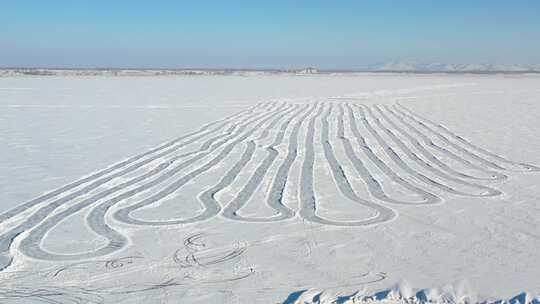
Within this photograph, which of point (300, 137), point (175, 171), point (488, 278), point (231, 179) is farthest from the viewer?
point (300, 137)

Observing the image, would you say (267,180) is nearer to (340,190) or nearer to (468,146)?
(340,190)

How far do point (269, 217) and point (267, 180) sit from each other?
5.21ft

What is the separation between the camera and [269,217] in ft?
17.3

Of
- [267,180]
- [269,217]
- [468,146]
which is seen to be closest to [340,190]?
[267,180]

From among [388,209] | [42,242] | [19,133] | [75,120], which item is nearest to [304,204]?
[388,209]

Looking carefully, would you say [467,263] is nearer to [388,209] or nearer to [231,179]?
[388,209]

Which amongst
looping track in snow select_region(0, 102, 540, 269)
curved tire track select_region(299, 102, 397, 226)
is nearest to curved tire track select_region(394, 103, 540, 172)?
looping track in snow select_region(0, 102, 540, 269)

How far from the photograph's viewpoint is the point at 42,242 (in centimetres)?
454

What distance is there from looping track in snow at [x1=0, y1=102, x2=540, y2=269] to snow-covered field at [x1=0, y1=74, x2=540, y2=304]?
0.03m

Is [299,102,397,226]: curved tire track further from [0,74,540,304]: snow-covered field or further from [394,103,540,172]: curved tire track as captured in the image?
[394,103,540,172]: curved tire track

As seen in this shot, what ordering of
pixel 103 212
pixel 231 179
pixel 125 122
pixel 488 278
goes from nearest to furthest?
pixel 488 278
pixel 103 212
pixel 231 179
pixel 125 122

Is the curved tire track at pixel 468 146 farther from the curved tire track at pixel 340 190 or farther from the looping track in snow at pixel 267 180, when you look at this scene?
the curved tire track at pixel 340 190

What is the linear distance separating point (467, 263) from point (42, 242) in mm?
3198

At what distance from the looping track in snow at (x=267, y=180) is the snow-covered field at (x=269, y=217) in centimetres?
3
